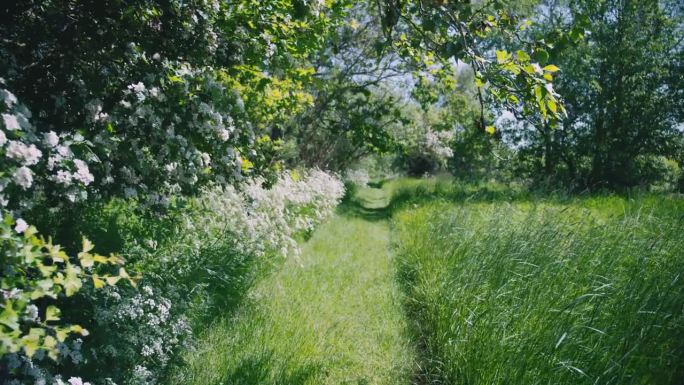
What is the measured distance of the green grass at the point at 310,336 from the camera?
12.4 feet

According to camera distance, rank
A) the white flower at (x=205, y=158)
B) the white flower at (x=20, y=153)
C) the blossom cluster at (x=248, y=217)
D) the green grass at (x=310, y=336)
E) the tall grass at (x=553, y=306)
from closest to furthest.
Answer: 1. the white flower at (x=20, y=153)
2. the tall grass at (x=553, y=306)
3. the white flower at (x=205, y=158)
4. the green grass at (x=310, y=336)
5. the blossom cluster at (x=248, y=217)

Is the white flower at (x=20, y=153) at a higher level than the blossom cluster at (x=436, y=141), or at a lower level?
higher

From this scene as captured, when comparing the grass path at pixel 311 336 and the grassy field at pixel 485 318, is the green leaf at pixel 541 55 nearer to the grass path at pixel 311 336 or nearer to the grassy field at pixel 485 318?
the grassy field at pixel 485 318

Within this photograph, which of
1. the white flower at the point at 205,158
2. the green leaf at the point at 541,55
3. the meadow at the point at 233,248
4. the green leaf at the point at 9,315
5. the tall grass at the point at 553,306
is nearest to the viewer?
the green leaf at the point at 9,315

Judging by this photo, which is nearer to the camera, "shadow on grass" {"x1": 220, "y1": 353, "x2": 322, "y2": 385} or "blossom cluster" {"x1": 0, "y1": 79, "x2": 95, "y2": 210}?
"blossom cluster" {"x1": 0, "y1": 79, "x2": 95, "y2": 210}

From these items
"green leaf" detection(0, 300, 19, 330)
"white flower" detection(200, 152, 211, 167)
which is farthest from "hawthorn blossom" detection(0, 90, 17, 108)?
"white flower" detection(200, 152, 211, 167)

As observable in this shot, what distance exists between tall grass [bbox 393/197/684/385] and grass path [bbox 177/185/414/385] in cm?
34

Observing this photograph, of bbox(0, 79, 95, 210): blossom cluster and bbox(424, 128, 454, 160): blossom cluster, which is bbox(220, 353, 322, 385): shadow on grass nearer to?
bbox(0, 79, 95, 210): blossom cluster

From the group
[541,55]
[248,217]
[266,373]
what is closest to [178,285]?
[266,373]

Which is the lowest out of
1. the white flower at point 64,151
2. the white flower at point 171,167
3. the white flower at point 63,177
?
the white flower at point 171,167

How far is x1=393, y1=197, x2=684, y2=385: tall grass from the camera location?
2.98 metres

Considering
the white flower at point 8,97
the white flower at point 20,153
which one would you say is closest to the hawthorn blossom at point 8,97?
the white flower at point 8,97

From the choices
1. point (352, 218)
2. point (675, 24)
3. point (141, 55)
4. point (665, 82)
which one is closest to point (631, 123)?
point (665, 82)

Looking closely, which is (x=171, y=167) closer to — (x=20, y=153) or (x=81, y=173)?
(x=81, y=173)
